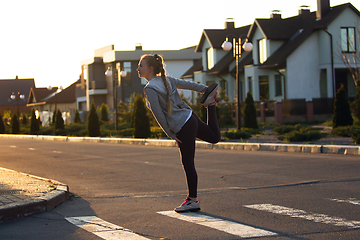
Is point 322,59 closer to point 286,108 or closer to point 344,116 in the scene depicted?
point 286,108

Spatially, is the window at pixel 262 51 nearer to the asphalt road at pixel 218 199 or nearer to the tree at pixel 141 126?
the tree at pixel 141 126

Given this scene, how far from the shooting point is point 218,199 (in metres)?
6.61

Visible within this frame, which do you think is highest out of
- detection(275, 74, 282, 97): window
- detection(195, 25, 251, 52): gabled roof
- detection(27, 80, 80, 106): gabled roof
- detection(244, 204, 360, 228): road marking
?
detection(195, 25, 251, 52): gabled roof

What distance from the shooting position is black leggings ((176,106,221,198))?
5488 mm

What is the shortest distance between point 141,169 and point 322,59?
26670 mm

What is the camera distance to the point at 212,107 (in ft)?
19.4

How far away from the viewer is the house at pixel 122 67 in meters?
57.9

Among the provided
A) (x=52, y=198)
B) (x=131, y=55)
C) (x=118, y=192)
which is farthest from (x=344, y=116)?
(x=131, y=55)

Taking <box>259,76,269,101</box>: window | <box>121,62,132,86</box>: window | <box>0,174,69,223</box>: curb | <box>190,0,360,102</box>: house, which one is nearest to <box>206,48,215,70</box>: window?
<box>190,0,360,102</box>: house

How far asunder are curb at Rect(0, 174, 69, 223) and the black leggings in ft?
6.76

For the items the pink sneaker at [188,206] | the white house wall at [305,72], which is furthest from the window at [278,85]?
the pink sneaker at [188,206]

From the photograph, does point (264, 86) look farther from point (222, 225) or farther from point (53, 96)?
point (53, 96)

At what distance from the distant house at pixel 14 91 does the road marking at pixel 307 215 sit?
108709 mm

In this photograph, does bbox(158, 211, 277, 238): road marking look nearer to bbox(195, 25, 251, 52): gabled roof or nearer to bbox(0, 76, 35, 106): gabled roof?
bbox(195, 25, 251, 52): gabled roof
